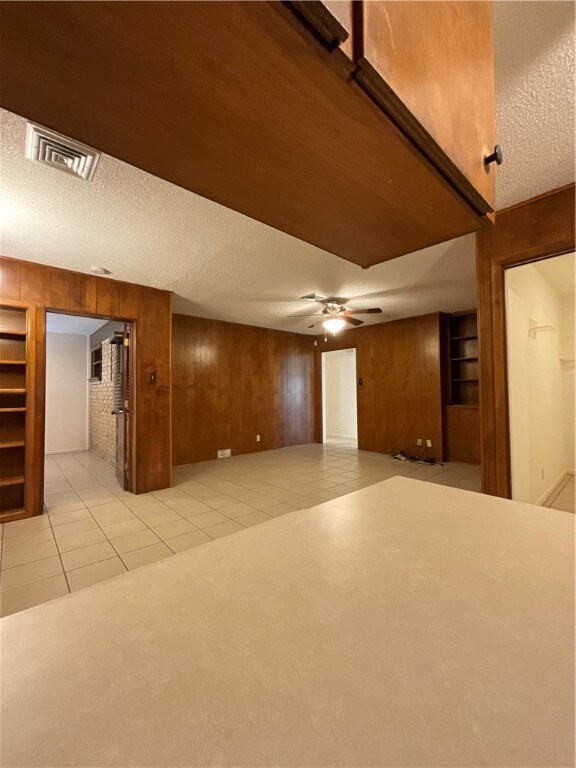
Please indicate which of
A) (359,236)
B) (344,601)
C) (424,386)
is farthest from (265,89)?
(424,386)

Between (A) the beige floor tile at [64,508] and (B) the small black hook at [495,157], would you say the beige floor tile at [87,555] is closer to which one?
(A) the beige floor tile at [64,508]

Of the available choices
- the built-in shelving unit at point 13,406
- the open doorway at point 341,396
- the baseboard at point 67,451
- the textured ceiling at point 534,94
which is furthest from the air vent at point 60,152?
the open doorway at point 341,396

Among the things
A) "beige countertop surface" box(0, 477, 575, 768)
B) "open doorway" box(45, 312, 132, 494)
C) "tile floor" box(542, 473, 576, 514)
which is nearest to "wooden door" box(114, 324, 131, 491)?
"open doorway" box(45, 312, 132, 494)

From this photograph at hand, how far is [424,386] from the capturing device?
529 cm

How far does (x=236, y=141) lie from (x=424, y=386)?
17.3ft

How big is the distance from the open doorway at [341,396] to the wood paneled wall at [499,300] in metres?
5.41

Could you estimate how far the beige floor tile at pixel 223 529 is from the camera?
8.57 feet

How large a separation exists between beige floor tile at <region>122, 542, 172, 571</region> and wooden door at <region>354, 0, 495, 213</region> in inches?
103

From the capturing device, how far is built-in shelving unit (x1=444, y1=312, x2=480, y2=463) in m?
4.94

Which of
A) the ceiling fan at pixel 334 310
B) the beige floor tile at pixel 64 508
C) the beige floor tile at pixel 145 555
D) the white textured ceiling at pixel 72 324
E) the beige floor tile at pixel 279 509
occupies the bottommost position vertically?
the beige floor tile at pixel 279 509

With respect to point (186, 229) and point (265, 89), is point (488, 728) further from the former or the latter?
point (186, 229)

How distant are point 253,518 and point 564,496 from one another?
11.0ft

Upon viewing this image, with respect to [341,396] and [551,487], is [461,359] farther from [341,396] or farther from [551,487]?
[341,396]

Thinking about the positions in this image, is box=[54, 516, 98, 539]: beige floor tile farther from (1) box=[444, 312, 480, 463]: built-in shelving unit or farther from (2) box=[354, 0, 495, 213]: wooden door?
(1) box=[444, 312, 480, 463]: built-in shelving unit
